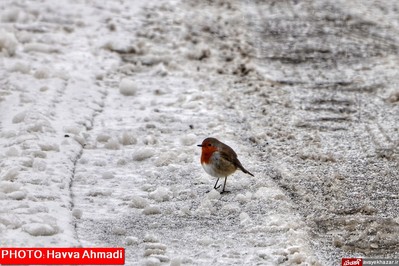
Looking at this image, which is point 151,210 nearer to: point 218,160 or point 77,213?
point 77,213

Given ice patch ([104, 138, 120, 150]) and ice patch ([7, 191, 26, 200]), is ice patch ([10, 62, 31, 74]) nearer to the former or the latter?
ice patch ([104, 138, 120, 150])

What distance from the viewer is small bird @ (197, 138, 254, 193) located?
5.81m

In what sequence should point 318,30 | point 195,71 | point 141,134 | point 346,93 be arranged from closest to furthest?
point 141,134 → point 346,93 → point 195,71 → point 318,30

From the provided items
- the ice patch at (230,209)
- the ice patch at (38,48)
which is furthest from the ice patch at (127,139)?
the ice patch at (38,48)

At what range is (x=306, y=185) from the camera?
6.15 meters

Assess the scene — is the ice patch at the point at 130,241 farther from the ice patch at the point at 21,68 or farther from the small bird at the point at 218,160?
the ice patch at the point at 21,68

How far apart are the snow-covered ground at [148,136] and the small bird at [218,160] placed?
0.20 metres

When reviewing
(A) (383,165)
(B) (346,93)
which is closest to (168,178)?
(A) (383,165)

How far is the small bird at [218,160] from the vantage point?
Result: 5808 mm

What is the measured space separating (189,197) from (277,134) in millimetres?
1572

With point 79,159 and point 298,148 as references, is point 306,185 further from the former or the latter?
point 79,159

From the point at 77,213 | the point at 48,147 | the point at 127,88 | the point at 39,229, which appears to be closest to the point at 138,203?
the point at 77,213

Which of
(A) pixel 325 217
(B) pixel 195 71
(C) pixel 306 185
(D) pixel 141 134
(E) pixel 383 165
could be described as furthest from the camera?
(B) pixel 195 71

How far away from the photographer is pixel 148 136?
7016 millimetres
